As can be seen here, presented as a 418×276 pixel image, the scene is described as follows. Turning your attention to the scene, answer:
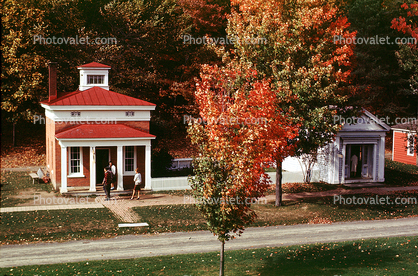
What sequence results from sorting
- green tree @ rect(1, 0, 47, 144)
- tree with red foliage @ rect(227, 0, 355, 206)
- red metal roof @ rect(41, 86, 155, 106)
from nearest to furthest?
tree with red foliage @ rect(227, 0, 355, 206), red metal roof @ rect(41, 86, 155, 106), green tree @ rect(1, 0, 47, 144)

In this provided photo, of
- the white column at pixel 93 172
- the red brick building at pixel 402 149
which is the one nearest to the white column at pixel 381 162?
the red brick building at pixel 402 149

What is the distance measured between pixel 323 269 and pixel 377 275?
64.9 inches

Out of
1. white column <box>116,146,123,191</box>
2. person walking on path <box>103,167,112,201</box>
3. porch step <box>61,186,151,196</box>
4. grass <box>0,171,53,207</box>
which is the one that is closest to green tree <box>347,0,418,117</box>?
white column <box>116,146,123,191</box>

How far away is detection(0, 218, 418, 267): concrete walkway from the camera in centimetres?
1498

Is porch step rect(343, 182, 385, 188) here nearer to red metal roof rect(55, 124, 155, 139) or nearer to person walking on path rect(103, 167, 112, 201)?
red metal roof rect(55, 124, 155, 139)

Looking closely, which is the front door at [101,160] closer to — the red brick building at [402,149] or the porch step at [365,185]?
the porch step at [365,185]

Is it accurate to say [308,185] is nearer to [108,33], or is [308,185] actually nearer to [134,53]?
[134,53]

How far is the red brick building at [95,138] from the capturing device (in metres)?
25.4

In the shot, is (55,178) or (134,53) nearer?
(55,178)

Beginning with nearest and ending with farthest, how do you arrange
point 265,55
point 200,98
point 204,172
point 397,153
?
point 204,172 < point 200,98 < point 265,55 < point 397,153

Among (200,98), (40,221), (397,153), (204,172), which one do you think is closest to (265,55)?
(200,98)

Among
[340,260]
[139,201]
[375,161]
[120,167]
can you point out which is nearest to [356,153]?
[375,161]

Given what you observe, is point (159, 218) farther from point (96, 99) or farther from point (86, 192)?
point (96, 99)

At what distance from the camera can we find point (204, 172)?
12281 mm
